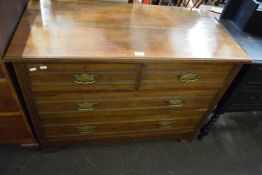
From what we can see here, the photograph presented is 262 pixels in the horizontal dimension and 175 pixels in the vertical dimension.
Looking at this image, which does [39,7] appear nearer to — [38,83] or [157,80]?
[38,83]

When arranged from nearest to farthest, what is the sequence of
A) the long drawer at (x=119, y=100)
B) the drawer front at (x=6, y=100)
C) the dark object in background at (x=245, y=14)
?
the drawer front at (x=6, y=100), the long drawer at (x=119, y=100), the dark object in background at (x=245, y=14)

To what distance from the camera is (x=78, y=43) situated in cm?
98

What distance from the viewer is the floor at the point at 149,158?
137 cm

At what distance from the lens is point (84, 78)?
1.00 m

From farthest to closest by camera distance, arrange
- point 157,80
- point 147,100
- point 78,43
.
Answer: point 147,100 → point 157,80 → point 78,43

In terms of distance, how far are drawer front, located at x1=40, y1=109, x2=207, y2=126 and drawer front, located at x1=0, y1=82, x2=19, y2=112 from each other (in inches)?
5.5

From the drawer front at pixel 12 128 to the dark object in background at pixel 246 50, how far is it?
1.13m

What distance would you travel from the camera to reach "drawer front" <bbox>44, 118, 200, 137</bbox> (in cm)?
128

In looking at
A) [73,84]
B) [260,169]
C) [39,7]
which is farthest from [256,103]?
[39,7]

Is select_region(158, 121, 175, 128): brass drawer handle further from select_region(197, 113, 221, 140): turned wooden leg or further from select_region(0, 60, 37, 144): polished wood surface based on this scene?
select_region(0, 60, 37, 144): polished wood surface

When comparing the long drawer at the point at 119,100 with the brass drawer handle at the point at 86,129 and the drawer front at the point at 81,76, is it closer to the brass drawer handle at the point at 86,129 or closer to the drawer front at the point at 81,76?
the drawer front at the point at 81,76

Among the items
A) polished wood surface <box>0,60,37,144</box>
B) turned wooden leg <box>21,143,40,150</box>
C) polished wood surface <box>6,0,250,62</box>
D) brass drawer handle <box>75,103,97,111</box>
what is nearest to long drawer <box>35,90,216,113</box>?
brass drawer handle <box>75,103,97,111</box>

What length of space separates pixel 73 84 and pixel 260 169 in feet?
4.35

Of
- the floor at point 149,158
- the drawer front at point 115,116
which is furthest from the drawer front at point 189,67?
the floor at point 149,158
